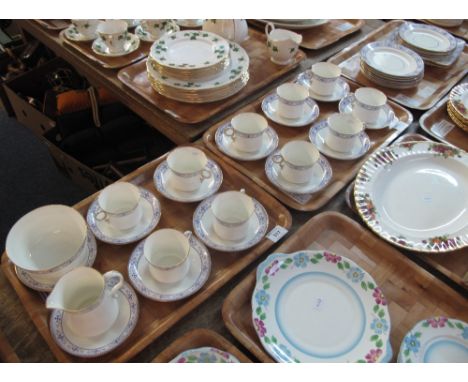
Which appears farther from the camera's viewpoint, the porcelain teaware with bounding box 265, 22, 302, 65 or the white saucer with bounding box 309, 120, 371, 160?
the porcelain teaware with bounding box 265, 22, 302, 65

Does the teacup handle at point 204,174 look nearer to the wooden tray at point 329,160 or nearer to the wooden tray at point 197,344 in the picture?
the wooden tray at point 329,160

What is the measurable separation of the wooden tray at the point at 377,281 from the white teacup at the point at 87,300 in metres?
0.20

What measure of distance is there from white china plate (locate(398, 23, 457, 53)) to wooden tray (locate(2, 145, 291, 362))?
0.89m

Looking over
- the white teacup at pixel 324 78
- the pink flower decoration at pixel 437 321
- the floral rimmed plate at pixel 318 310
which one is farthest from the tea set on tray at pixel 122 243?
the white teacup at pixel 324 78

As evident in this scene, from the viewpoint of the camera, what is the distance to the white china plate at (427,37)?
1.42 meters

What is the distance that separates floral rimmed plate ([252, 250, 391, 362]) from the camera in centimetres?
73

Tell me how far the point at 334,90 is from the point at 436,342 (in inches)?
30.6

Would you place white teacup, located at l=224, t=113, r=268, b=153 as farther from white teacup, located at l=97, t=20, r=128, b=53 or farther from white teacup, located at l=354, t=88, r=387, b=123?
white teacup, located at l=97, t=20, r=128, b=53

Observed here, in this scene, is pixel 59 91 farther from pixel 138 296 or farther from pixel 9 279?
pixel 138 296

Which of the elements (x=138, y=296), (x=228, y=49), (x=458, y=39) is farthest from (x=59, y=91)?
(x=458, y=39)

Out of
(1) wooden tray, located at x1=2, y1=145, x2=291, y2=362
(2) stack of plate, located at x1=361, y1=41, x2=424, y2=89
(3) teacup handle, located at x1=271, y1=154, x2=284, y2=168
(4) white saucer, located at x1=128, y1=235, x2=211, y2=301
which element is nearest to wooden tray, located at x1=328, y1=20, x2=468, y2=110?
(2) stack of plate, located at x1=361, y1=41, x2=424, y2=89

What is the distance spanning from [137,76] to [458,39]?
1.15 meters

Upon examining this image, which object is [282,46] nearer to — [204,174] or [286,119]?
[286,119]

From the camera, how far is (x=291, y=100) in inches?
44.8
